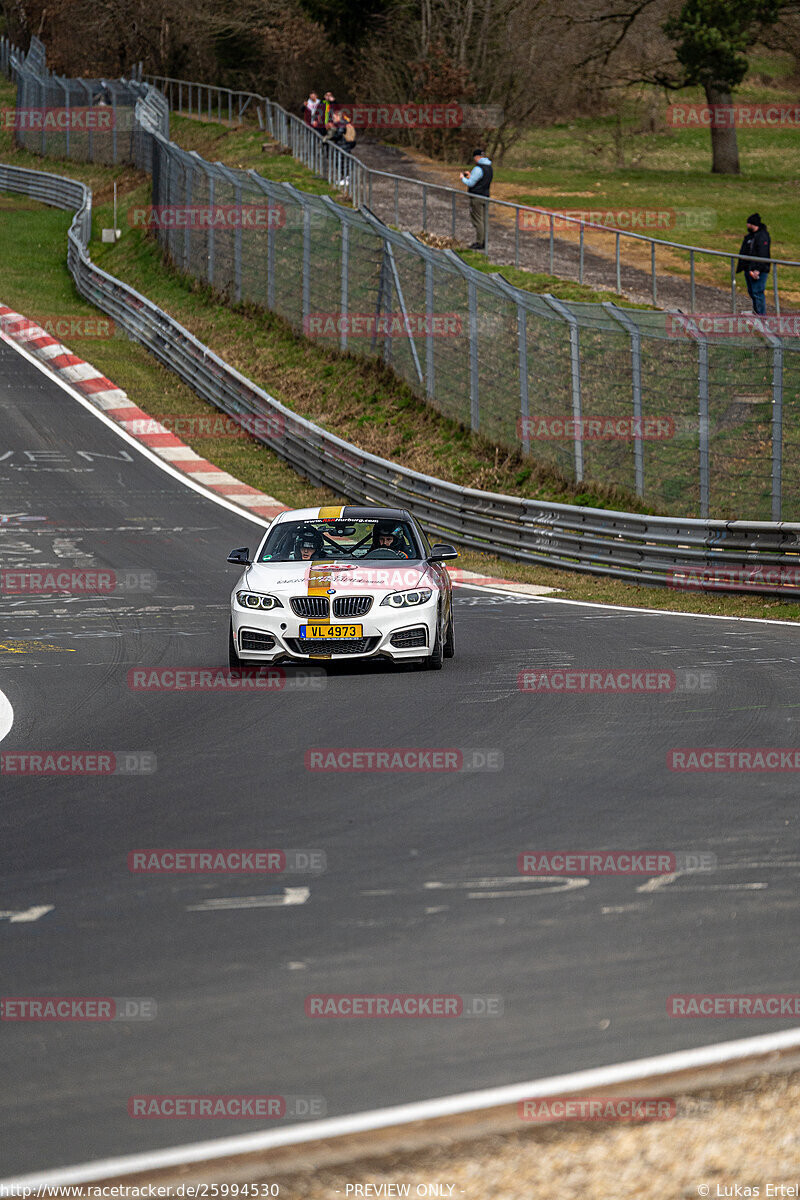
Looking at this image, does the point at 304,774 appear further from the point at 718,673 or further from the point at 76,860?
the point at 718,673

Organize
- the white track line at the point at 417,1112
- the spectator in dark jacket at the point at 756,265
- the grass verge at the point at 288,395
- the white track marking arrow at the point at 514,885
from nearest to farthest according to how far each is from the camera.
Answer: the white track line at the point at 417,1112 → the white track marking arrow at the point at 514,885 → the grass verge at the point at 288,395 → the spectator in dark jacket at the point at 756,265

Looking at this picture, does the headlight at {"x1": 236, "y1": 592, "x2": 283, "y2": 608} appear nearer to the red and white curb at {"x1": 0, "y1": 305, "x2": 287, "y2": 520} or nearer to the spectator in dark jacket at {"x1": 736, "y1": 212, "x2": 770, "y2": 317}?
the red and white curb at {"x1": 0, "y1": 305, "x2": 287, "y2": 520}

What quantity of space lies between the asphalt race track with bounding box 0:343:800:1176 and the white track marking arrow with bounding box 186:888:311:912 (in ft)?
0.09

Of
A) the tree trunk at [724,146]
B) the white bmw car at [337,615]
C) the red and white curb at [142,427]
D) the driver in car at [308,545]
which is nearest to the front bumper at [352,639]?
the white bmw car at [337,615]

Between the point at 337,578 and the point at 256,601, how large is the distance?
0.71m

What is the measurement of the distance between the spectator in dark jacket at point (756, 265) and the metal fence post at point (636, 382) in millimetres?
6028

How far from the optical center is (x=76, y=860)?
22.4 ft

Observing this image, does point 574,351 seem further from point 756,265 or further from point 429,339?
point 756,265

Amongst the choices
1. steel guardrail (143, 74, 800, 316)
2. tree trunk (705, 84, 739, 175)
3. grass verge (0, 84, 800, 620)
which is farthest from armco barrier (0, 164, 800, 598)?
tree trunk (705, 84, 739, 175)

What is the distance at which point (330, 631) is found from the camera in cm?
1221

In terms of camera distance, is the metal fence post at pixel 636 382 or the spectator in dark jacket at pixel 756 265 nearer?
the metal fence post at pixel 636 382

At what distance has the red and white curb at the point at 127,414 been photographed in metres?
25.5

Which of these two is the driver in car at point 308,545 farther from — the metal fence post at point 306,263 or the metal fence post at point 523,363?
the metal fence post at point 306,263

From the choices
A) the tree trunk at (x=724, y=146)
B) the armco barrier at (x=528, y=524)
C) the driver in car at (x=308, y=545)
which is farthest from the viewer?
the tree trunk at (x=724, y=146)
